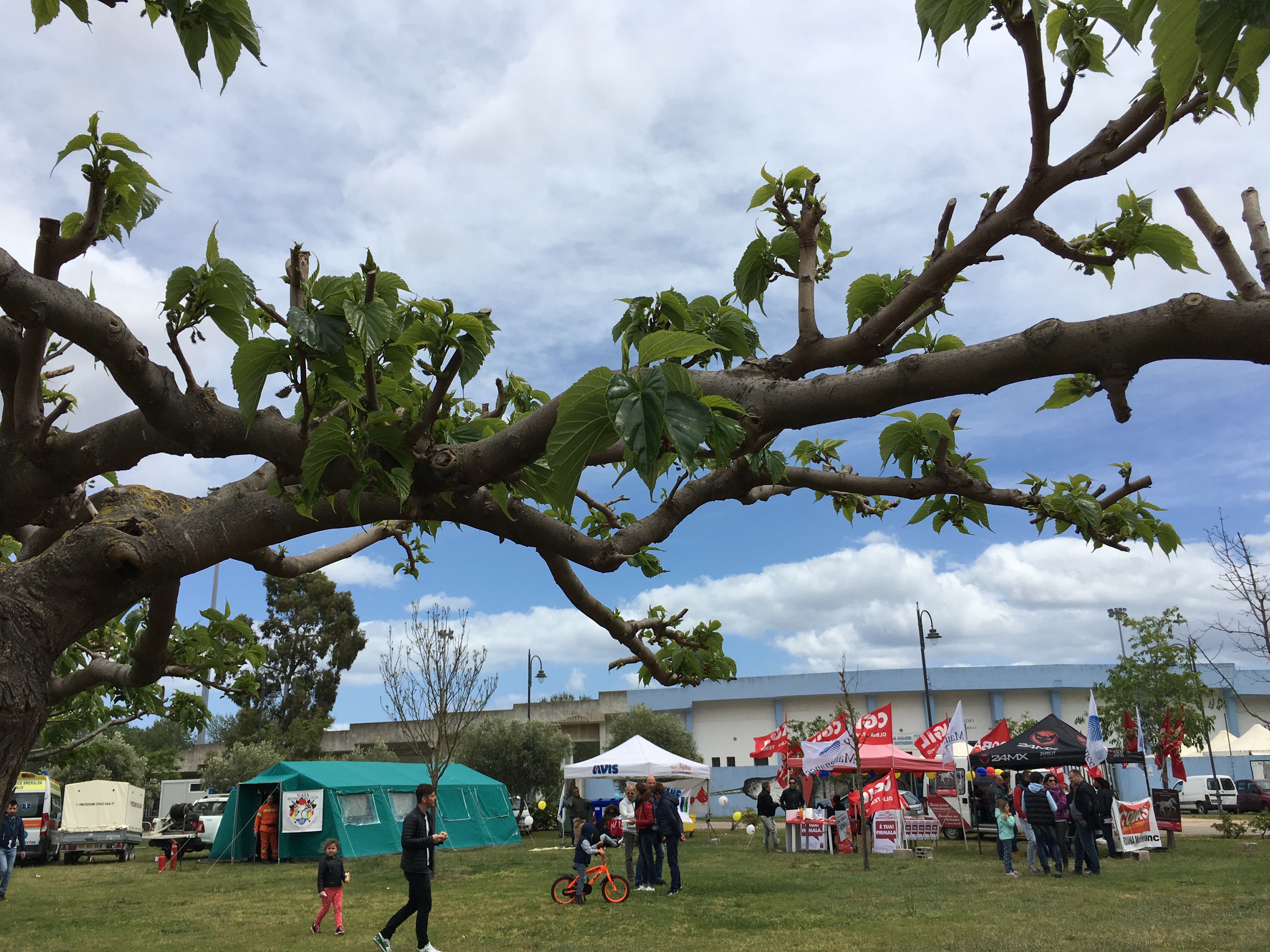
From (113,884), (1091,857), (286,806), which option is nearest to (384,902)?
(113,884)

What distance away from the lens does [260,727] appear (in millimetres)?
39750

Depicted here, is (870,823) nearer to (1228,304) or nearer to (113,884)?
(113,884)

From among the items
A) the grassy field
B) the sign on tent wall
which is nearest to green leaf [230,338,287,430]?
the grassy field

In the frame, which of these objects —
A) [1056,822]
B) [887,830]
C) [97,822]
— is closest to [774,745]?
[887,830]

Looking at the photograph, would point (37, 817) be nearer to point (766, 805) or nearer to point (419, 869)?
point (766, 805)

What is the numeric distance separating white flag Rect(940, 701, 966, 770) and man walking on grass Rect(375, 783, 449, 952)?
11.6 metres

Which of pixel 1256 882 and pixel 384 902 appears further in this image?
pixel 384 902

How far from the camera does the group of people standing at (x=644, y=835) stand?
493 inches

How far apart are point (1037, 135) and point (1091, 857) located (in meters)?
14.4

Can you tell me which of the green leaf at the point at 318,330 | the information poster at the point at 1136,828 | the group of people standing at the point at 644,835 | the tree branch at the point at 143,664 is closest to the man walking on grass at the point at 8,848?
the group of people standing at the point at 644,835

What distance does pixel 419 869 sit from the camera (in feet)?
27.6

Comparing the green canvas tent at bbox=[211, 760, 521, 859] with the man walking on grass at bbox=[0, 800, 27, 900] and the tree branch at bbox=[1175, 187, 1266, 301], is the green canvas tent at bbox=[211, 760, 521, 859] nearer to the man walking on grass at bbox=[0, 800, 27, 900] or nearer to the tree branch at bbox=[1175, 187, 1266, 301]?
the man walking on grass at bbox=[0, 800, 27, 900]

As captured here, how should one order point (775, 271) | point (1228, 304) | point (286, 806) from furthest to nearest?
point (286, 806)
point (775, 271)
point (1228, 304)

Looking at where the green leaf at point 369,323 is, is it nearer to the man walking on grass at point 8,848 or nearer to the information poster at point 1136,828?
the man walking on grass at point 8,848
